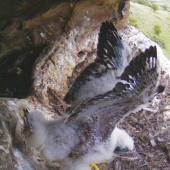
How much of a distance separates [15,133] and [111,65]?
2.21ft

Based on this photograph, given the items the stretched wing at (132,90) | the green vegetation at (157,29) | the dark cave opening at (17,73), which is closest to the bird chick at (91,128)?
the stretched wing at (132,90)

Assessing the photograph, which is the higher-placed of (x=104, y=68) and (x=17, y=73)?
(x=104, y=68)

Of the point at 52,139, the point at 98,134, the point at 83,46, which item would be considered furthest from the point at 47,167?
the point at 83,46

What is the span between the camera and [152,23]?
3.87 m

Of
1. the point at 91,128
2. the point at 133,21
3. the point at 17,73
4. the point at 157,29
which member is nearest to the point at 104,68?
the point at 91,128

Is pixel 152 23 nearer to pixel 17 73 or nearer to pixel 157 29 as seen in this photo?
pixel 157 29

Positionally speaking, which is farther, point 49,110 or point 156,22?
point 156,22

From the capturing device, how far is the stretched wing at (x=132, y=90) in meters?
1.59

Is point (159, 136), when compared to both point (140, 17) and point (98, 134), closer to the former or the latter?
point (98, 134)

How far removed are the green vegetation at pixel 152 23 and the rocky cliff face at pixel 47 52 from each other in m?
1.02

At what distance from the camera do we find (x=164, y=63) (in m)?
3.09

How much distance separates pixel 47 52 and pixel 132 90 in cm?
97

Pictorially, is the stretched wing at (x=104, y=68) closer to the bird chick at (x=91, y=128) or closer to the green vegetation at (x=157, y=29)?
the bird chick at (x=91, y=128)

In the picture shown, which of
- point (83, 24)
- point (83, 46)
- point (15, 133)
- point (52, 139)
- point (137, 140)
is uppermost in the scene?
point (83, 24)
